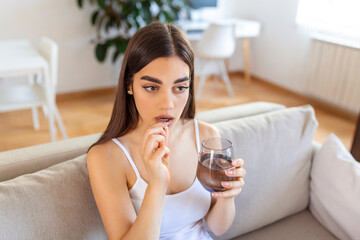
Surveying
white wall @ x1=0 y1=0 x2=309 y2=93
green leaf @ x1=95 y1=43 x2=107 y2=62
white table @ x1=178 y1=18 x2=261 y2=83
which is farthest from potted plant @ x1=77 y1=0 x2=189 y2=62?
white table @ x1=178 y1=18 x2=261 y2=83

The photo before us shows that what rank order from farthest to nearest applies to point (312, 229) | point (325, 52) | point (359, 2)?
1. point (325, 52)
2. point (359, 2)
3. point (312, 229)

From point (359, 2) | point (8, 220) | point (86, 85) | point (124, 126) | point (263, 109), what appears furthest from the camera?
point (86, 85)

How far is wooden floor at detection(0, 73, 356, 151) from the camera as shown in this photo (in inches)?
117

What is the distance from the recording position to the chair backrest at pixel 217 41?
362 cm

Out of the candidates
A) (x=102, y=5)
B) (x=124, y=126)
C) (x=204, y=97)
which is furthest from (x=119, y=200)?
(x=204, y=97)

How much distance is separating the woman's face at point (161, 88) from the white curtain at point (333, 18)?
2986 millimetres

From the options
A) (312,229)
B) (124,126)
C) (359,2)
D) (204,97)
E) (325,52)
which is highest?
(359,2)

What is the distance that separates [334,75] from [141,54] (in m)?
3.20

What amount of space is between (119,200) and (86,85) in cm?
329

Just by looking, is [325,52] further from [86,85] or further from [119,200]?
[119,200]

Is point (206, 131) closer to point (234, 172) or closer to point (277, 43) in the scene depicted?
point (234, 172)

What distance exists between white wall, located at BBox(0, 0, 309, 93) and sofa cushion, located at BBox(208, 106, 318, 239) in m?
2.79

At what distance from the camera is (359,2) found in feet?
10.2

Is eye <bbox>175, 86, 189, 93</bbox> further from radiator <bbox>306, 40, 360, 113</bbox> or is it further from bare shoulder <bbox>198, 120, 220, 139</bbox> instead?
radiator <bbox>306, 40, 360, 113</bbox>
